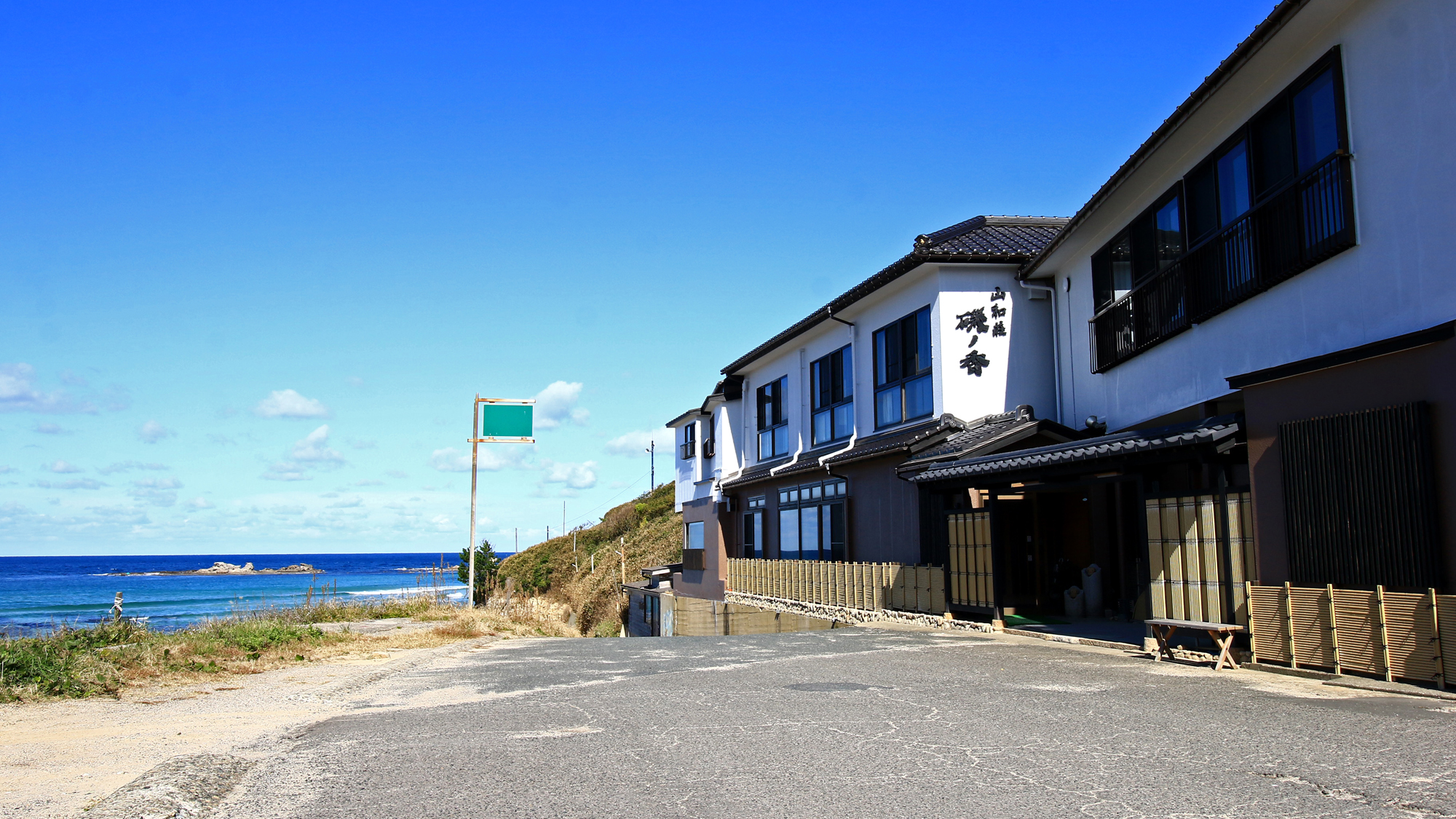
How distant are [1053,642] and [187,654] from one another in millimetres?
11407

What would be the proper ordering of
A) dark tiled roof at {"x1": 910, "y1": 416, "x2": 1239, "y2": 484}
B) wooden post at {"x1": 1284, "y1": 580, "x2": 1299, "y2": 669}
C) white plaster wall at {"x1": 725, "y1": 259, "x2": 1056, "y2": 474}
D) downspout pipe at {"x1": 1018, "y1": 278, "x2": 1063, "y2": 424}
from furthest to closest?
white plaster wall at {"x1": 725, "y1": 259, "x2": 1056, "y2": 474}, downspout pipe at {"x1": 1018, "y1": 278, "x2": 1063, "y2": 424}, dark tiled roof at {"x1": 910, "y1": 416, "x2": 1239, "y2": 484}, wooden post at {"x1": 1284, "y1": 580, "x2": 1299, "y2": 669}

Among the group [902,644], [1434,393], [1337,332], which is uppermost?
[1337,332]

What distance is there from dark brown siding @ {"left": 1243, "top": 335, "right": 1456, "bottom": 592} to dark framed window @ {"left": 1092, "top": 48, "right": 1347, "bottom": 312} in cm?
179

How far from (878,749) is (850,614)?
45.4 ft

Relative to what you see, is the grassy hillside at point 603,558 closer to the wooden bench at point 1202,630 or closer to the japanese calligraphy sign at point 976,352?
the japanese calligraphy sign at point 976,352

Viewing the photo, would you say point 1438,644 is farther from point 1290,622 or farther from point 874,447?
point 874,447

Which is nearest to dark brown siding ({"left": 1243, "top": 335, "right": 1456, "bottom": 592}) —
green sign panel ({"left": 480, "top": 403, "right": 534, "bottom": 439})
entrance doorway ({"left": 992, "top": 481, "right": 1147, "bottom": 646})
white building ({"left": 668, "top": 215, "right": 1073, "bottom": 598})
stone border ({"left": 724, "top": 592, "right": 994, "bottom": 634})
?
entrance doorway ({"left": 992, "top": 481, "right": 1147, "bottom": 646})

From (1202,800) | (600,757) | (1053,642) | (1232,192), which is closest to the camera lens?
(1202,800)

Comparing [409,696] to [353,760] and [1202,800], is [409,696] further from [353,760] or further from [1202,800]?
[1202,800]

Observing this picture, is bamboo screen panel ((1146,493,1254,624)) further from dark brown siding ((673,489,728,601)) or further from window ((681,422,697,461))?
window ((681,422,697,461))

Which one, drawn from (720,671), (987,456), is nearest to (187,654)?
(720,671)

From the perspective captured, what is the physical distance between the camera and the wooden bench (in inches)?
399

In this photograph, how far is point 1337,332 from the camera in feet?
32.6

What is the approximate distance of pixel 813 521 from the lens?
24.3 metres
